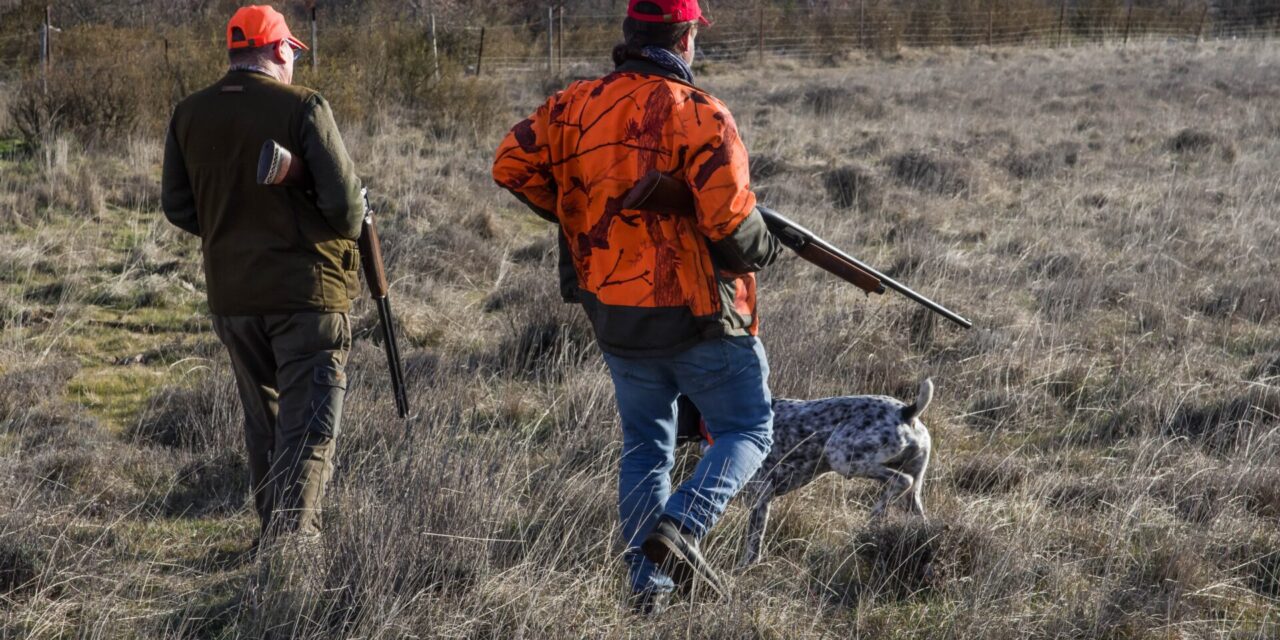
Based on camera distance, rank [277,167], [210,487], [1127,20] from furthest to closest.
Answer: [1127,20] < [210,487] < [277,167]

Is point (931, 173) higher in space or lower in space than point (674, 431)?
lower

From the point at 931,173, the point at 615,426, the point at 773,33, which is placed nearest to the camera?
the point at 615,426

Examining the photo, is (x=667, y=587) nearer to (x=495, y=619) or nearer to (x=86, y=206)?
(x=495, y=619)

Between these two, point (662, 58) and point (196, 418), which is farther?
point (196, 418)

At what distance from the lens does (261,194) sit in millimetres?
3576

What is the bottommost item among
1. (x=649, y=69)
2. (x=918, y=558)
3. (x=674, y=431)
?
(x=918, y=558)

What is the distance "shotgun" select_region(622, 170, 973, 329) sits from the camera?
2816 millimetres

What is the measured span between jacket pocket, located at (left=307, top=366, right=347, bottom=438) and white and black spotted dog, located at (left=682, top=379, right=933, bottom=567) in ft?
4.45

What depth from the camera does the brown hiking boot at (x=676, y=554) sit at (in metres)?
2.88

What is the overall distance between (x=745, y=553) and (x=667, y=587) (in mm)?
598

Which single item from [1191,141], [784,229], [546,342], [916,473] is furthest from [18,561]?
[1191,141]

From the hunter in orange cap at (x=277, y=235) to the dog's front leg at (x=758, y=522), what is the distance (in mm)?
1311

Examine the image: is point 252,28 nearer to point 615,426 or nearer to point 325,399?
point 325,399

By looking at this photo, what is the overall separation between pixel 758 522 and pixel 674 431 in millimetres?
567
